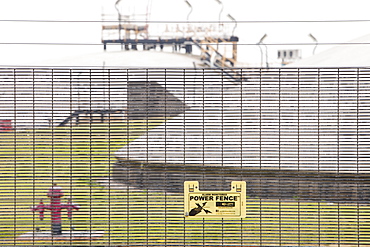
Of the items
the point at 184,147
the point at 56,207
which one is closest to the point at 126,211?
the point at 56,207

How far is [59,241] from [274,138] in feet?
13.5

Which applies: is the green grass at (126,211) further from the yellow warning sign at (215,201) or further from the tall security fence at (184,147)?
the yellow warning sign at (215,201)

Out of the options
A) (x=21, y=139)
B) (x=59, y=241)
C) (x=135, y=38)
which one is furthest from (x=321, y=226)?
Answer: (x=135, y=38)

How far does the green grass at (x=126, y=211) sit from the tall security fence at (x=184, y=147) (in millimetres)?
23

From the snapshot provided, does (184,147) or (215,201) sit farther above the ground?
(184,147)

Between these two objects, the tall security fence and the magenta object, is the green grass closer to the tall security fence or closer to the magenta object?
the tall security fence

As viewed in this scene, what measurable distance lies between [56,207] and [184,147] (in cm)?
256

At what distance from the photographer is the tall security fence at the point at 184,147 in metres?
9.41

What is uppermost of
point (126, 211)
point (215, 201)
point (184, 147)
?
point (184, 147)

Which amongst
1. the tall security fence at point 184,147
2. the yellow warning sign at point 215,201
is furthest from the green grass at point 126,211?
the yellow warning sign at point 215,201

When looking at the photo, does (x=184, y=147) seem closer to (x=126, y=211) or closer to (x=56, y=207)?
(x=126, y=211)

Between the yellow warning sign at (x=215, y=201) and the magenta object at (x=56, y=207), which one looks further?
the magenta object at (x=56, y=207)

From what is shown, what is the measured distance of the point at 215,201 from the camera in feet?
30.9

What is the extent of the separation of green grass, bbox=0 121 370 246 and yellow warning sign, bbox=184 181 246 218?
14cm
